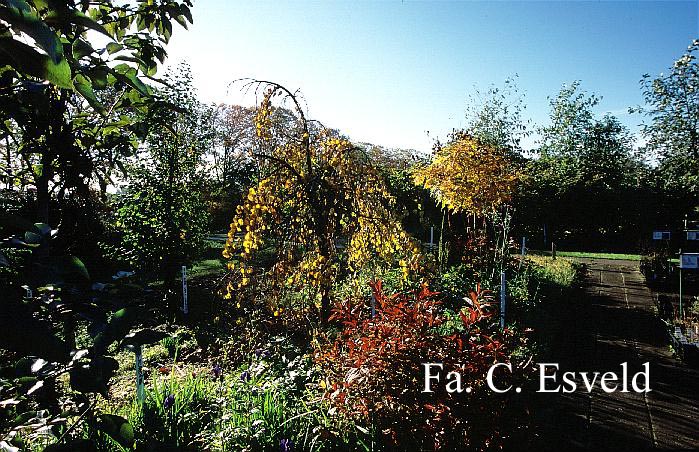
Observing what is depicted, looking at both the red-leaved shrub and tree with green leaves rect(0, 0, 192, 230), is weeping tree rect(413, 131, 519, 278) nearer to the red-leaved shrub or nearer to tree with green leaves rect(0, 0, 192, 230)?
the red-leaved shrub

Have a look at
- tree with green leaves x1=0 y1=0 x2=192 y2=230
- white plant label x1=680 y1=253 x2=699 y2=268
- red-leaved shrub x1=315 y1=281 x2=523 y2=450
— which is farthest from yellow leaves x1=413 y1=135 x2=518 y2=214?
tree with green leaves x1=0 y1=0 x2=192 y2=230

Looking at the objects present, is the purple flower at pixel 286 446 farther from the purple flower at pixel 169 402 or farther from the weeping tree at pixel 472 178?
the weeping tree at pixel 472 178

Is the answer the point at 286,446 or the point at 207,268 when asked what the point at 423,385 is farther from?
the point at 207,268

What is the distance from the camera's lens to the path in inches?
142

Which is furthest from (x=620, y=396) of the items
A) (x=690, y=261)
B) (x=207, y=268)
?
(x=207, y=268)

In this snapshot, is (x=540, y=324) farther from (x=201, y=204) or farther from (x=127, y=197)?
Answer: (x=127, y=197)

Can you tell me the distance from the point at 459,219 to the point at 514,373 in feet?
39.3

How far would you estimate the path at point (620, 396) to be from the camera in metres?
3.60

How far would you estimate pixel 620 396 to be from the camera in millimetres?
4449

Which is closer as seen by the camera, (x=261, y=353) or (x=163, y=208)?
(x=261, y=353)

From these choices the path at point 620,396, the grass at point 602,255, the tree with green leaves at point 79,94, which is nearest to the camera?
the tree with green leaves at point 79,94

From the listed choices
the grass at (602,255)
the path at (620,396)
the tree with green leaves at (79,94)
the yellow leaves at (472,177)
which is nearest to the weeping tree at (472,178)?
the yellow leaves at (472,177)

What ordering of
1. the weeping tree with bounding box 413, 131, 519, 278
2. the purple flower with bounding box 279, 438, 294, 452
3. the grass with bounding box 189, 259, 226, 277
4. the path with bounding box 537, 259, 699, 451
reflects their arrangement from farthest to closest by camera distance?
the grass with bounding box 189, 259, 226, 277 → the weeping tree with bounding box 413, 131, 519, 278 → the path with bounding box 537, 259, 699, 451 → the purple flower with bounding box 279, 438, 294, 452

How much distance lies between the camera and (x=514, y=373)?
8.11ft
